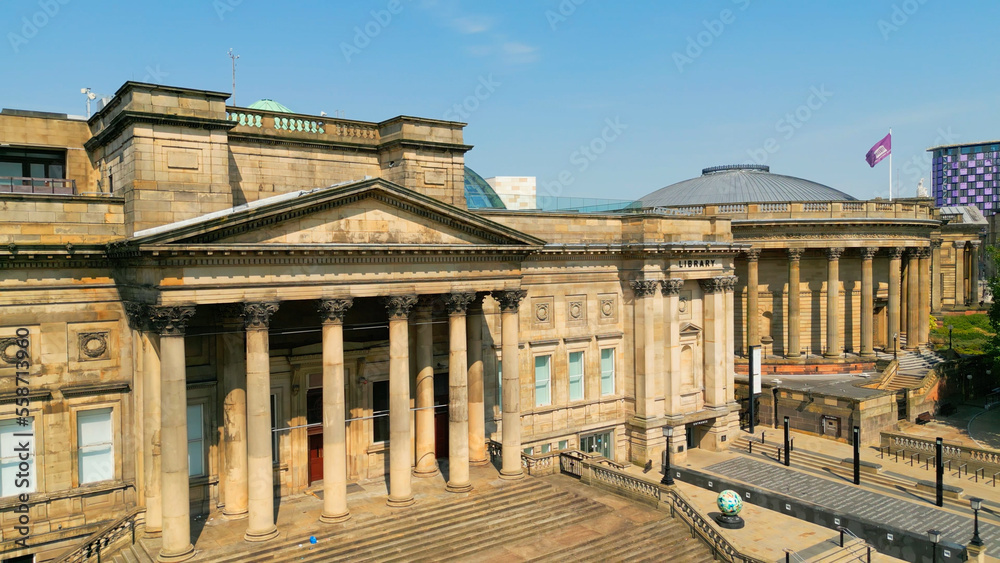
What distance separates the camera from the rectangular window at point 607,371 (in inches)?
1437

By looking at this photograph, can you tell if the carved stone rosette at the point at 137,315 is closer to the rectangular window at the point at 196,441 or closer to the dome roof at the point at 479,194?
the rectangular window at the point at 196,441

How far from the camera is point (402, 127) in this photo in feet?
97.2

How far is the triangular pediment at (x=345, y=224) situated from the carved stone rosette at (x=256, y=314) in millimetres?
1962

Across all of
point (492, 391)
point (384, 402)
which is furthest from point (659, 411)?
point (384, 402)

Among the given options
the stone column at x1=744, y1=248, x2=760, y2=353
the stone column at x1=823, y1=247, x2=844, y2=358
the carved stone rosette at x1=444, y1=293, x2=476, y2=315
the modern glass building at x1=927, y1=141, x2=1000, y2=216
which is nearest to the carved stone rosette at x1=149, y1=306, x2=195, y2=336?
the carved stone rosette at x1=444, y1=293, x2=476, y2=315

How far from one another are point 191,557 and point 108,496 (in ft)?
14.5

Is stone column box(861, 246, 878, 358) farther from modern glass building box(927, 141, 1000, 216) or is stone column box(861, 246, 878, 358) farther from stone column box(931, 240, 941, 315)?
modern glass building box(927, 141, 1000, 216)

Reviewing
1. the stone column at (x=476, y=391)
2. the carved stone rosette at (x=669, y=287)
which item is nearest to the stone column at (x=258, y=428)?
the stone column at (x=476, y=391)

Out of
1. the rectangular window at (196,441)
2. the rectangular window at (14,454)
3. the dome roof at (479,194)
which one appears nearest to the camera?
the rectangular window at (14,454)

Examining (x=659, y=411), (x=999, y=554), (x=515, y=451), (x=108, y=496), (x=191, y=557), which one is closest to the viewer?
(x=191, y=557)

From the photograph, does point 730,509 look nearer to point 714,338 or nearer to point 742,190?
point 714,338

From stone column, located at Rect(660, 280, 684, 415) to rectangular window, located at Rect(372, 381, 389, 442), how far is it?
14740mm

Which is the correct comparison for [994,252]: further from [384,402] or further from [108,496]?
[108,496]

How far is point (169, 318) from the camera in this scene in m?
21.2
